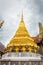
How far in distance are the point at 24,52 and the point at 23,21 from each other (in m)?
7.16

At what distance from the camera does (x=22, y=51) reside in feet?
104

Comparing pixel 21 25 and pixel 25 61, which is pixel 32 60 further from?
pixel 21 25

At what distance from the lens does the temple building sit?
2869cm

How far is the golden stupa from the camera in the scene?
105 ft

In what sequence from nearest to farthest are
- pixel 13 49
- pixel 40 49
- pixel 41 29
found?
pixel 13 49, pixel 40 49, pixel 41 29

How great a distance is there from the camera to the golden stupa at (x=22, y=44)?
3195 centimetres

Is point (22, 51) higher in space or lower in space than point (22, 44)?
lower

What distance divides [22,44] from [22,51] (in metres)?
1.05

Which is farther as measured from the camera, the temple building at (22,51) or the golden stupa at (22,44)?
the golden stupa at (22,44)

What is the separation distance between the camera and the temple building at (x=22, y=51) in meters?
28.7

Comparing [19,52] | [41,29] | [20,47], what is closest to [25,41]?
[20,47]

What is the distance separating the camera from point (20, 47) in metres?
32.2

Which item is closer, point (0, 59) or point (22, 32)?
point (0, 59)

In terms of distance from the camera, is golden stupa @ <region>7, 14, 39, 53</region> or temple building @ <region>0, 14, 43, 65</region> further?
golden stupa @ <region>7, 14, 39, 53</region>
